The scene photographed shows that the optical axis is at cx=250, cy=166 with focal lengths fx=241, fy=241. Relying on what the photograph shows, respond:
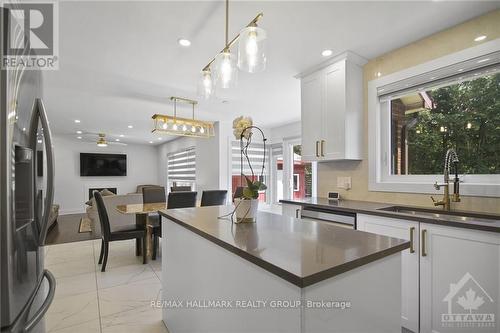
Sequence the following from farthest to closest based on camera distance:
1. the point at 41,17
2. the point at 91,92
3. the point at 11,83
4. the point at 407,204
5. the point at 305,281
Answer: the point at 91,92
the point at 407,204
the point at 41,17
the point at 11,83
the point at 305,281

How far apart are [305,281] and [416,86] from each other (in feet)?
7.70

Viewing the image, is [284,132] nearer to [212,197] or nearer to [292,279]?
[212,197]

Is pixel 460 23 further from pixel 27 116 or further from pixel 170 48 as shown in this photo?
pixel 27 116

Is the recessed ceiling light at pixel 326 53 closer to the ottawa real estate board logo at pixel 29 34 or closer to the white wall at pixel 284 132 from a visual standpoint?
the ottawa real estate board logo at pixel 29 34

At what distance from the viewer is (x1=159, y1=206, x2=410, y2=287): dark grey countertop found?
74cm

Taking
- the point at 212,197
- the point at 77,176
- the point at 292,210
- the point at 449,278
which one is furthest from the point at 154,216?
the point at 77,176

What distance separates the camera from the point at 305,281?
66cm

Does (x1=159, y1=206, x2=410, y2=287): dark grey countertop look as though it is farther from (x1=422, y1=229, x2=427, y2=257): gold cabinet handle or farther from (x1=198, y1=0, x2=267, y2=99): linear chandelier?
(x1=198, y1=0, x2=267, y2=99): linear chandelier

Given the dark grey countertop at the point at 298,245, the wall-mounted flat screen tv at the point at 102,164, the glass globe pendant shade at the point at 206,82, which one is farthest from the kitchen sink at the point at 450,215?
the wall-mounted flat screen tv at the point at 102,164

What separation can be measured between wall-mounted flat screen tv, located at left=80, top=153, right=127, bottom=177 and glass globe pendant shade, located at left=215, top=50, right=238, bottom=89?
828cm

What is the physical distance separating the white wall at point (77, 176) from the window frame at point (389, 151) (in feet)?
28.5

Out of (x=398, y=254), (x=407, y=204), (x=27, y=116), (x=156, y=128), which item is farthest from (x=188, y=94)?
(x=398, y=254)

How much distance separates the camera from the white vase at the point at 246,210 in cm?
138

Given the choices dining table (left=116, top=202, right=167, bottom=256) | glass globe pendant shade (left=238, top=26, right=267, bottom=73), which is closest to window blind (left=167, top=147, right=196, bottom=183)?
dining table (left=116, top=202, right=167, bottom=256)
